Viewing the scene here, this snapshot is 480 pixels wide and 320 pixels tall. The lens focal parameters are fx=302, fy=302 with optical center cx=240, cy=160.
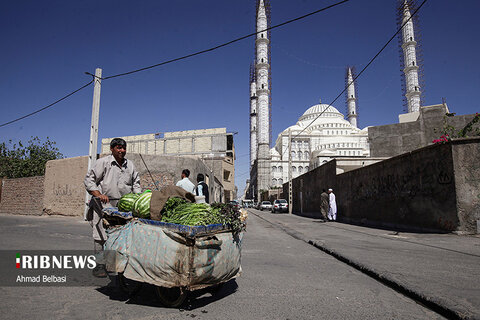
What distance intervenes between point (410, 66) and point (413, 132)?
53.7 m

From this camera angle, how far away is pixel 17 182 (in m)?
19.2

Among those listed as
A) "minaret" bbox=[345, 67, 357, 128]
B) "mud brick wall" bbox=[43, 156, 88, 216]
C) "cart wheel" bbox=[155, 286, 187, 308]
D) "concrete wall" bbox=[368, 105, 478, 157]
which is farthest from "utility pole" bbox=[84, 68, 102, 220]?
"minaret" bbox=[345, 67, 357, 128]

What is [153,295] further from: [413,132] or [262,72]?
[262,72]

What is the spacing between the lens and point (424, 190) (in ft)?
30.8

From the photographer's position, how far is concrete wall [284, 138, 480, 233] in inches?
317

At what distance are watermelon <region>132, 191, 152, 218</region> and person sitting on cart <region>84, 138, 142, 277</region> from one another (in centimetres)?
77

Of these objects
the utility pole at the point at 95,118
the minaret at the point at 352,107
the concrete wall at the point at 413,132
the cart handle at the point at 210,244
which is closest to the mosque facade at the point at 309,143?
the minaret at the point at 352,107

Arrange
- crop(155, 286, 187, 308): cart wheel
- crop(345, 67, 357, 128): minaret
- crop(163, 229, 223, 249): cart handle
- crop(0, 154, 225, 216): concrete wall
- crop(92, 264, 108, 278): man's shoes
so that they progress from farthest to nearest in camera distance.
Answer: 1. crop(345, 67, 357, 128): minaret
2. crop(0, 154, 225, 216): concrete wall
3. crop(92, 264, 108, 278): man's shoes
4. crop(155, 286, 187, 308): cart wheel
5. crop(163, 229, 223, 249): cart handle

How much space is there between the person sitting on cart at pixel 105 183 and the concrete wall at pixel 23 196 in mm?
16260

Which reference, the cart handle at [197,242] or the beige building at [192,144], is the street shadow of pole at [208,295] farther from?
the beige building at [192,144]

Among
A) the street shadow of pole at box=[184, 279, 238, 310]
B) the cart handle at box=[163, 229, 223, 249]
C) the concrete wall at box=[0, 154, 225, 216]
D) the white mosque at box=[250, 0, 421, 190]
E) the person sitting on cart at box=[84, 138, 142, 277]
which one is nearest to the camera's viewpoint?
the cart handle at box=[163, 229, 223, 249]

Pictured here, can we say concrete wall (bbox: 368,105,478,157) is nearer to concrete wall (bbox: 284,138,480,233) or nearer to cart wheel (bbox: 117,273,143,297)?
concrete wall (bbox: 284,138,480,233)

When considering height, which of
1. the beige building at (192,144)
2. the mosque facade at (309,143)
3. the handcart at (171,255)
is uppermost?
the mosque facade at (309,143)

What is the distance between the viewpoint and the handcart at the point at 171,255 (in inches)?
100
